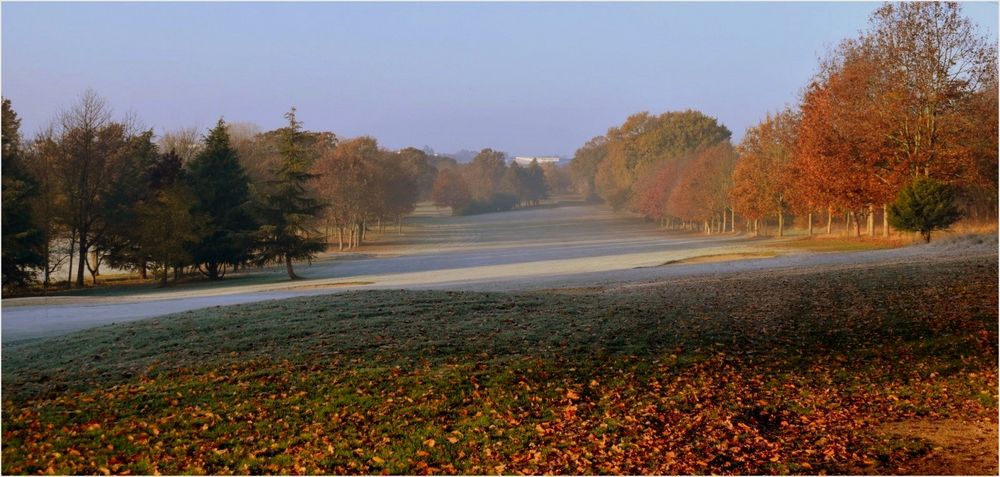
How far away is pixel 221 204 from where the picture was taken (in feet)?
160

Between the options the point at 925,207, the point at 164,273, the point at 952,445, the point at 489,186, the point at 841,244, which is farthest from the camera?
the point at 489,186

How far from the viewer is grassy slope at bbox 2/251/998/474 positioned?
870 cm

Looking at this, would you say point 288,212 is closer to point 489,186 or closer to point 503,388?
point 503,388

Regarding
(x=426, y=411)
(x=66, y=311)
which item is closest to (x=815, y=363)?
(x=426, y=411)

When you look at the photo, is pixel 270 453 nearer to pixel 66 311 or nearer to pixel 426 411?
pixel 426 411

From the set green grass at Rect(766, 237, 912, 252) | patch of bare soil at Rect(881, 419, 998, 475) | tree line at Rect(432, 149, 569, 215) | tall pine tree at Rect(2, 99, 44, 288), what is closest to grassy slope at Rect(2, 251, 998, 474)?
patch of bare soil at Rect(881, 419, 998, 475)

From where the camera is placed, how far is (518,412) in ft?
33.4

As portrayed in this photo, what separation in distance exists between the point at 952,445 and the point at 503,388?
5363 millimetres

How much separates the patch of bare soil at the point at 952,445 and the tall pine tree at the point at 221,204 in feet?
137

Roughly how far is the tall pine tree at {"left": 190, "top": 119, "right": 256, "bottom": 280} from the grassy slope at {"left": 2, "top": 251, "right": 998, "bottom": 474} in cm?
2940

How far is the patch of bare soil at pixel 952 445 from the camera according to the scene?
8.26 meters

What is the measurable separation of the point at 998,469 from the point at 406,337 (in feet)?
30.8

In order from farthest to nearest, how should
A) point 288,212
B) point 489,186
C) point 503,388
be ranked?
1. point 489,186
2. point 288,212
3. point 503,388

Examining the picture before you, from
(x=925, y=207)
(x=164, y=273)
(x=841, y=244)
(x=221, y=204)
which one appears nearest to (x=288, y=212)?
(x=221, y=204)
